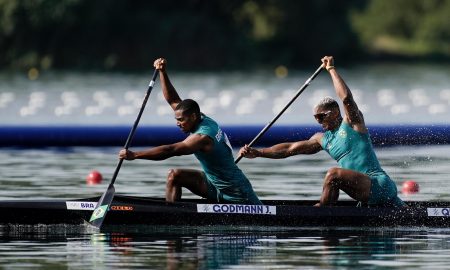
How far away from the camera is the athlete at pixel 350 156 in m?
15.5

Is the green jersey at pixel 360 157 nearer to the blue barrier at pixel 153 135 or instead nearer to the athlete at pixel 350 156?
the athlete at pixel 350 156

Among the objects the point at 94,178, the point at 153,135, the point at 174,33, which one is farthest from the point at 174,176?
the point at 174,33

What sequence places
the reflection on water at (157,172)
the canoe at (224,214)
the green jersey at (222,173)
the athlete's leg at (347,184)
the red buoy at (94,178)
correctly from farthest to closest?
1. the red buoy at (94,178)
2. the reflection on water at (157,172)
3. the green jersey at (222,173)
4. the canoe at (224,214)
5. the athlete's leg at (347,184)

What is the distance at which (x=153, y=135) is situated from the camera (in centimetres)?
2850

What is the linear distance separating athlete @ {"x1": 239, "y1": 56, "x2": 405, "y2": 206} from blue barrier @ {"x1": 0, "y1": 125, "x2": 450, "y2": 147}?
1193cm

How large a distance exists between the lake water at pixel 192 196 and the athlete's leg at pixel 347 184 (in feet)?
1.19

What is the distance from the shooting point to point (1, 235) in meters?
15.5

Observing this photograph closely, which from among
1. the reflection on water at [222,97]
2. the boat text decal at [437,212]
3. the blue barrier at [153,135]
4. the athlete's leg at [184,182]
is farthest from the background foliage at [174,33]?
the boat text decal at [437,212]

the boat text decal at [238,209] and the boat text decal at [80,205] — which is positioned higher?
the boat text decal at [80,205]

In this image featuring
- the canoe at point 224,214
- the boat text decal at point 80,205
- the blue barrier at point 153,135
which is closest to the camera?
the canoe at point 224,214

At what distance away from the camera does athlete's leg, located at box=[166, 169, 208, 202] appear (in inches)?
624

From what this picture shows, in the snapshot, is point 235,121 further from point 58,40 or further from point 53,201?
point 58,40

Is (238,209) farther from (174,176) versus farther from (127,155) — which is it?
(127,155)

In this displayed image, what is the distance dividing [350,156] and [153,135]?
42.5 feet
